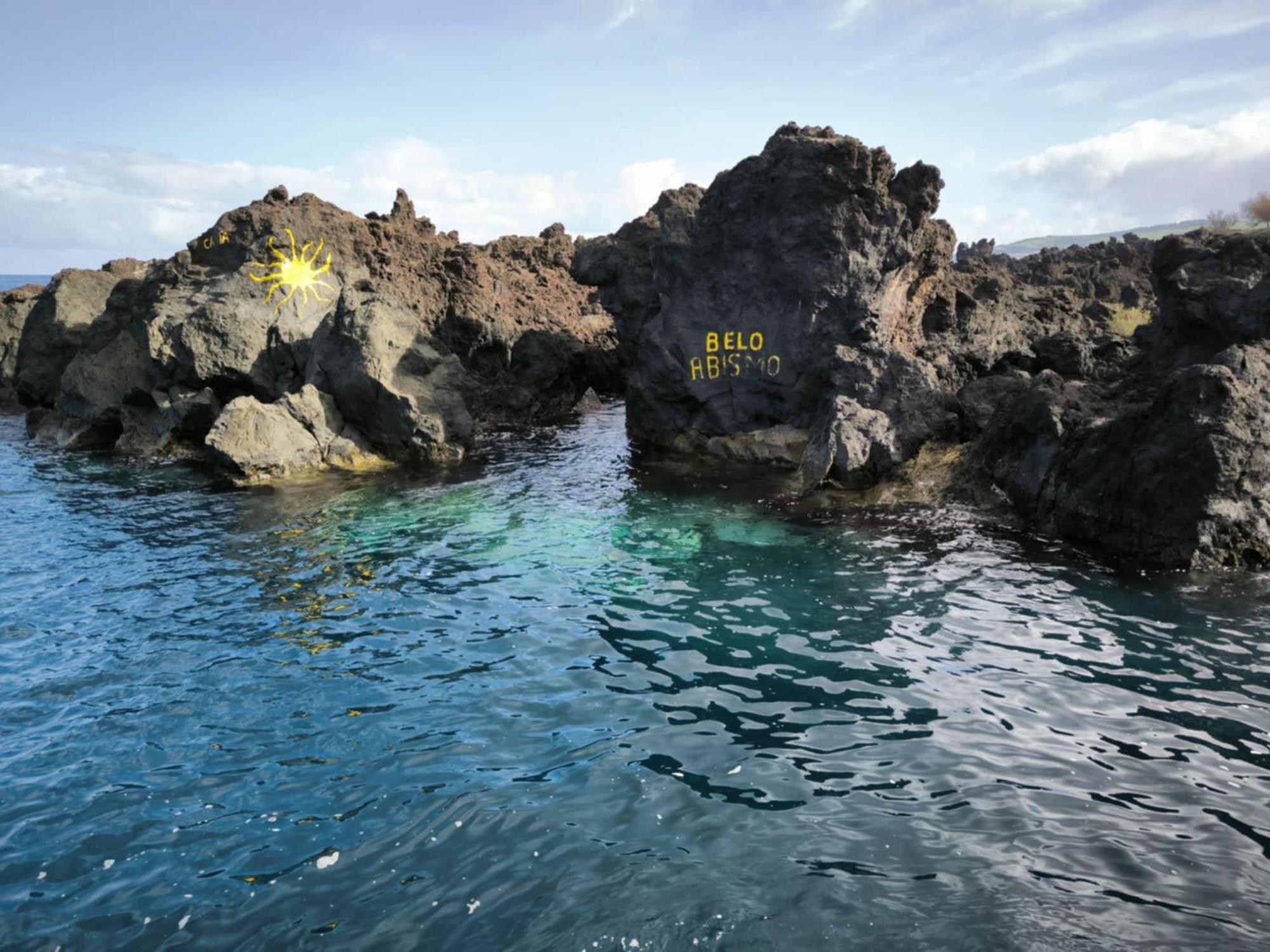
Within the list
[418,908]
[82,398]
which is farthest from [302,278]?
[418,908]

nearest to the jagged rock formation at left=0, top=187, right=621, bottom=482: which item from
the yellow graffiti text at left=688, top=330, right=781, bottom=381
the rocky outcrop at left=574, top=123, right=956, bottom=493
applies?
the rocky outcrop at left=574, top=123, right=956, bottom=493

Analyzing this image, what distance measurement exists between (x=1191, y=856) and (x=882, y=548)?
24.5 feet

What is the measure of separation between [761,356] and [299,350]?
42.0ft

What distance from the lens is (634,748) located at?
7.84 metres

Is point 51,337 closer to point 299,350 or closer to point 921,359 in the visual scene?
point 299,350

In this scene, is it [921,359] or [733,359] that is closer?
[921,359]

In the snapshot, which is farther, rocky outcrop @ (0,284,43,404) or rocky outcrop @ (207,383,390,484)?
rocky outcrop @ (0,284,43,404)

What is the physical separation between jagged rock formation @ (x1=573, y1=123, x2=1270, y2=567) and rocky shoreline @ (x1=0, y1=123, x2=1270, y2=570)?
5cm

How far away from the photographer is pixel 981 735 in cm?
790

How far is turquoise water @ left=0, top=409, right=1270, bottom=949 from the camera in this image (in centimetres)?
575

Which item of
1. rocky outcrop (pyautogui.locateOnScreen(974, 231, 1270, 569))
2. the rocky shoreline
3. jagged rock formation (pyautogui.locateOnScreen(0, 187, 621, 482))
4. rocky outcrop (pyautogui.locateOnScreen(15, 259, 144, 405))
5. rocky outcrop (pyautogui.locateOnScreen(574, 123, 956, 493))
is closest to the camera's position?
rocky outcrop (pyautogui.locateOnScreen(974, 231, 1270, 569))

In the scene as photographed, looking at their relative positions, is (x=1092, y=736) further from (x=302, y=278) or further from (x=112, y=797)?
(x=302, y=278)

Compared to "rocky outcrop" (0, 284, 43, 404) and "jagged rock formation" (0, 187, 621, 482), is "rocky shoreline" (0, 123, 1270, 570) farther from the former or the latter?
"rocky outcrop" (0, 284, 43, 404)

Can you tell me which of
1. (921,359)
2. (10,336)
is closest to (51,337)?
(10,336)
